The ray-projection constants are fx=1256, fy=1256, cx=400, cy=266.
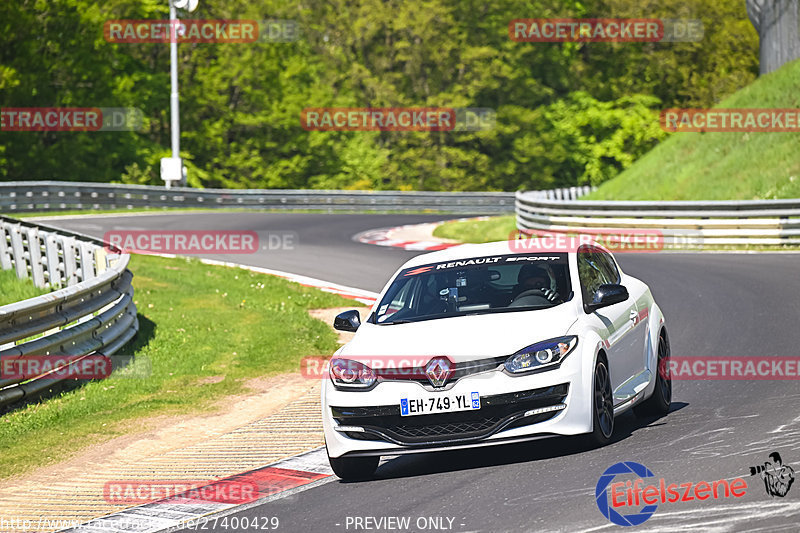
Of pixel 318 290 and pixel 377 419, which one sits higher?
pixel 377 419

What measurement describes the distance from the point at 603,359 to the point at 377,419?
1.62m

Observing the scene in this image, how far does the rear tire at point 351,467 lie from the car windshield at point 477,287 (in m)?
1.10

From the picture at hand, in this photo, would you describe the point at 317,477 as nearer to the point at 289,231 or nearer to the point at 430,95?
the point at 289,231

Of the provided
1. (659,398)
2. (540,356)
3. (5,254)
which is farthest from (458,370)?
(5,254)

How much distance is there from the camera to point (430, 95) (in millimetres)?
68188

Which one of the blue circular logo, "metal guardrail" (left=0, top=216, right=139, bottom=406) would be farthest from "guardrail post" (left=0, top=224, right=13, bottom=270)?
the blue circular logo

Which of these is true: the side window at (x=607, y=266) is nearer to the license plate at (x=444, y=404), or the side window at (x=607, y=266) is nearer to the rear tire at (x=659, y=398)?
the rear tire at (x=659, y=398)

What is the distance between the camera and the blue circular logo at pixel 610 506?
646 centimetres

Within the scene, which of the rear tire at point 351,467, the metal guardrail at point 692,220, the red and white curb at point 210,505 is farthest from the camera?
the metal guardrail at point 692,220

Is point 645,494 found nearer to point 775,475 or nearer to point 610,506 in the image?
point 610,506

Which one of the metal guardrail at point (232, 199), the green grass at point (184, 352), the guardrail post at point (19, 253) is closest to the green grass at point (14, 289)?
the guardrail post at point (19, 253)

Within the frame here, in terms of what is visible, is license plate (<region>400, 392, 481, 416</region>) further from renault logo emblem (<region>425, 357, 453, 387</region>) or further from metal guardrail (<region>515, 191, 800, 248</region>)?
metal guardrail (<region>515, 191, 800, 248</region>)

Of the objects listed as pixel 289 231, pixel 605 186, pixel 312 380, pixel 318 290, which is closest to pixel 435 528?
pixel 312 380

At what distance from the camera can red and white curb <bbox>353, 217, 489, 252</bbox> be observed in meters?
28.7
